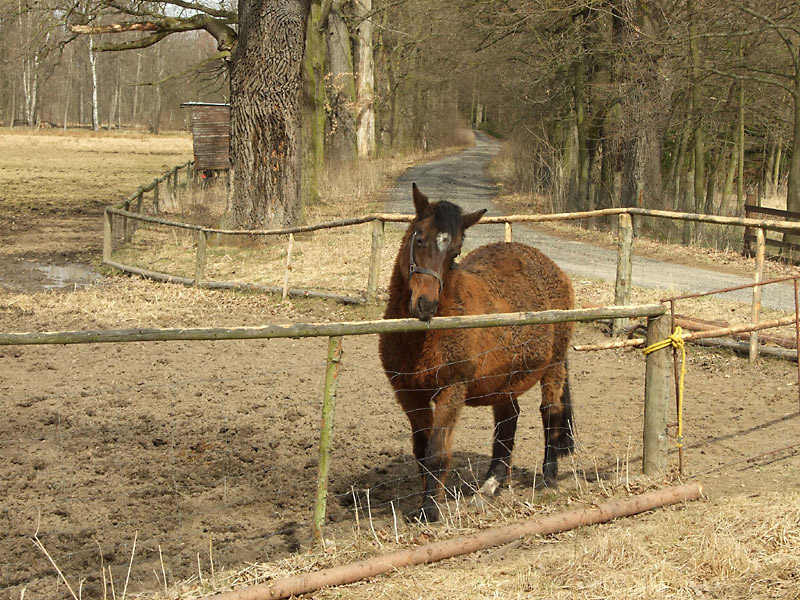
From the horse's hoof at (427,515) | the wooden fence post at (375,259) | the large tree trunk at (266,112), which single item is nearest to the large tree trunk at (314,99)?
the large tree trunk at (266,112)

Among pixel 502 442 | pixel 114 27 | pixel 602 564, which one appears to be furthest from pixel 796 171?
pixel 602 564

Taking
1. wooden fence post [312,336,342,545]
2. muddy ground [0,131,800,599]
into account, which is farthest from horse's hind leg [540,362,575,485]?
wooden fence post [312,336,342,545]

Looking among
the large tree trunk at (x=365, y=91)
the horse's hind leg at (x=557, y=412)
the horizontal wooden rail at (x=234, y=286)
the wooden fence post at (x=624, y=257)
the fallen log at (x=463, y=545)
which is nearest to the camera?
the fallen log at (x=463, y=545)

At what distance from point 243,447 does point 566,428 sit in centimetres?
241

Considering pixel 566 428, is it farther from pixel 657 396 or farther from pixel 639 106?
pixel 639 106

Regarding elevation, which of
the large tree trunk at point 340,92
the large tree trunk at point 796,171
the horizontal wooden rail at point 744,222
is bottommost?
the horizontal wooden rail at point 744,222

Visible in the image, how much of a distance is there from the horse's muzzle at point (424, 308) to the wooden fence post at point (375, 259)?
6514 mm

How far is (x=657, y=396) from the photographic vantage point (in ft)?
16.2

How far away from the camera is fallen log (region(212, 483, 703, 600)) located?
12.0 ft

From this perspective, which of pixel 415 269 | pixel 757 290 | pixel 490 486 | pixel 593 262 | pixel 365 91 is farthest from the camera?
pixel 365 91

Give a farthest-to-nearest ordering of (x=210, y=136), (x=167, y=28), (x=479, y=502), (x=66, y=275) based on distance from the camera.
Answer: (x=210, y=136), (x=167, y=28), (x=66, y=275), (x=479, y=502)

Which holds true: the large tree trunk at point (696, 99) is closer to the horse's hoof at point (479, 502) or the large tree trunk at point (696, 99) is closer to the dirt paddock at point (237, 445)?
the dirt paddock at point (237, 445)

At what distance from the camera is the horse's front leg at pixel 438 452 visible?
5.02 m

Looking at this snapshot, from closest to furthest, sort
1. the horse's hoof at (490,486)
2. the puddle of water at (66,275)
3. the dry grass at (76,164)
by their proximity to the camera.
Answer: the horse's hoof at (490,486) → the puddle of water at (66,275) → the dry grass at (76,164)
